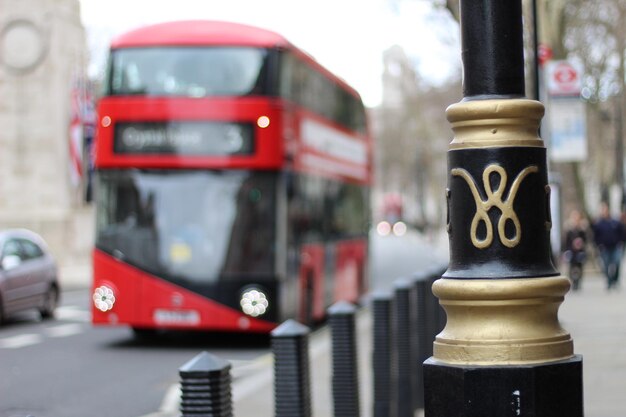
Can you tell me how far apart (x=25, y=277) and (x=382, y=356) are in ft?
38.9

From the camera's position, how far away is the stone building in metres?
41.8

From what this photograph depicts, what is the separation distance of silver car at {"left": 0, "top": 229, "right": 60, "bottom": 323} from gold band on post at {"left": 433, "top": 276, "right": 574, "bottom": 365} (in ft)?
52.7

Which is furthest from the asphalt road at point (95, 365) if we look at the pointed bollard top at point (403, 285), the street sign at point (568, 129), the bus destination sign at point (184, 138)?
the street sign at point (568, 129)

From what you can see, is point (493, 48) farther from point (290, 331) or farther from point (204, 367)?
point (290, 331)

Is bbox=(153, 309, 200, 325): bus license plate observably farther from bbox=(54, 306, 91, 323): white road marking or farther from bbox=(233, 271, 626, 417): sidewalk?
bbox=(54, 306, 91, 323): white road marking

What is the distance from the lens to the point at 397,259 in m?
52.5

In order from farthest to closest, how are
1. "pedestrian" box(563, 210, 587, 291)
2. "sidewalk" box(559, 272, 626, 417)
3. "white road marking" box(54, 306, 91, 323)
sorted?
1. "pedestrian" box(563, 210, 587, 291)
2. "white road marking" box(54, 306, 91, 323)
3. "sidewalk" box(559, 272, 626, 417)

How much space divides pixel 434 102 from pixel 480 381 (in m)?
48.7

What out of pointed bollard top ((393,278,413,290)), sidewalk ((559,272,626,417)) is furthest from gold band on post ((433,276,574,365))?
pointed bollard top ((393,278,413,290))

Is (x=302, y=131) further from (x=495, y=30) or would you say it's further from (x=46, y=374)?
(x=495, y=30)

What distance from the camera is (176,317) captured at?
15992 millimetres

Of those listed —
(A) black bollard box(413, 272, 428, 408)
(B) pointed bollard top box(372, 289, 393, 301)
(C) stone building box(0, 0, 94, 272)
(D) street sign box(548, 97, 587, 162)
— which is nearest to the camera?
(B) pointed bollard top box(372, 289, 393, 301)

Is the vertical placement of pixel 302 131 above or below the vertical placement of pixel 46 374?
above

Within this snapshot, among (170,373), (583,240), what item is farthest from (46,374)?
(583,240)
